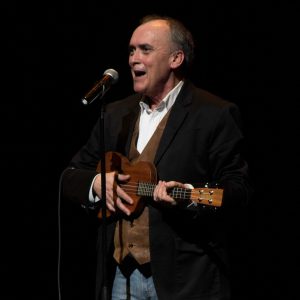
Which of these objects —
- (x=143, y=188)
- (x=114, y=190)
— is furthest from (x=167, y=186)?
(x=114, y=190)

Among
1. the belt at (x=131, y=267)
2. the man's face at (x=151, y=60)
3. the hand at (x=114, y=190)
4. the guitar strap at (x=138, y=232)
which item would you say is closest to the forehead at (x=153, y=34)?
the man's face at (x=151, y=60)

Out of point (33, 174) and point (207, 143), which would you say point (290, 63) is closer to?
point (207, 143)

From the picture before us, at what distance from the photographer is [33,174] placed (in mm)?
4043

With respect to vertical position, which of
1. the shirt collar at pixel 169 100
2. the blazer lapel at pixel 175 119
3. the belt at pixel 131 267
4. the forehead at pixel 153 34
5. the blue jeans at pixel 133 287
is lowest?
the blue jeans at pixel 133 287

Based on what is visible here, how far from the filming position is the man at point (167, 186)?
2.63 meters

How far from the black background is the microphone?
1241 millimetres

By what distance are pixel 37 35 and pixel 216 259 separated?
2016 mm

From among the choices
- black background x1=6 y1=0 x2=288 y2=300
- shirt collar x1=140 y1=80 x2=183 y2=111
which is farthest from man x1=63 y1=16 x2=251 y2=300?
black background x1=6 y1=0 x2=288 y2=300

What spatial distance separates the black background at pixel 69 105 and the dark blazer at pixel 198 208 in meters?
0.90

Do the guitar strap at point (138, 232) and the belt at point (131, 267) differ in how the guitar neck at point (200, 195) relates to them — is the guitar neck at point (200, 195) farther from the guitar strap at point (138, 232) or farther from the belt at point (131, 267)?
the belt at point (131, 267)

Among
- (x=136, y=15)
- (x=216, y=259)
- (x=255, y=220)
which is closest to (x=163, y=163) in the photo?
(x=216, y=259)

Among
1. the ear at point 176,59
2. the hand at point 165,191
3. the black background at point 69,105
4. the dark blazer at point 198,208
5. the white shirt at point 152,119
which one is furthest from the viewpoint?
the black background at point 69,105

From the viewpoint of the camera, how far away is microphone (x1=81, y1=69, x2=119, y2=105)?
2.47 metres

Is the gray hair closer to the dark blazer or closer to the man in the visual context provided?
the man
